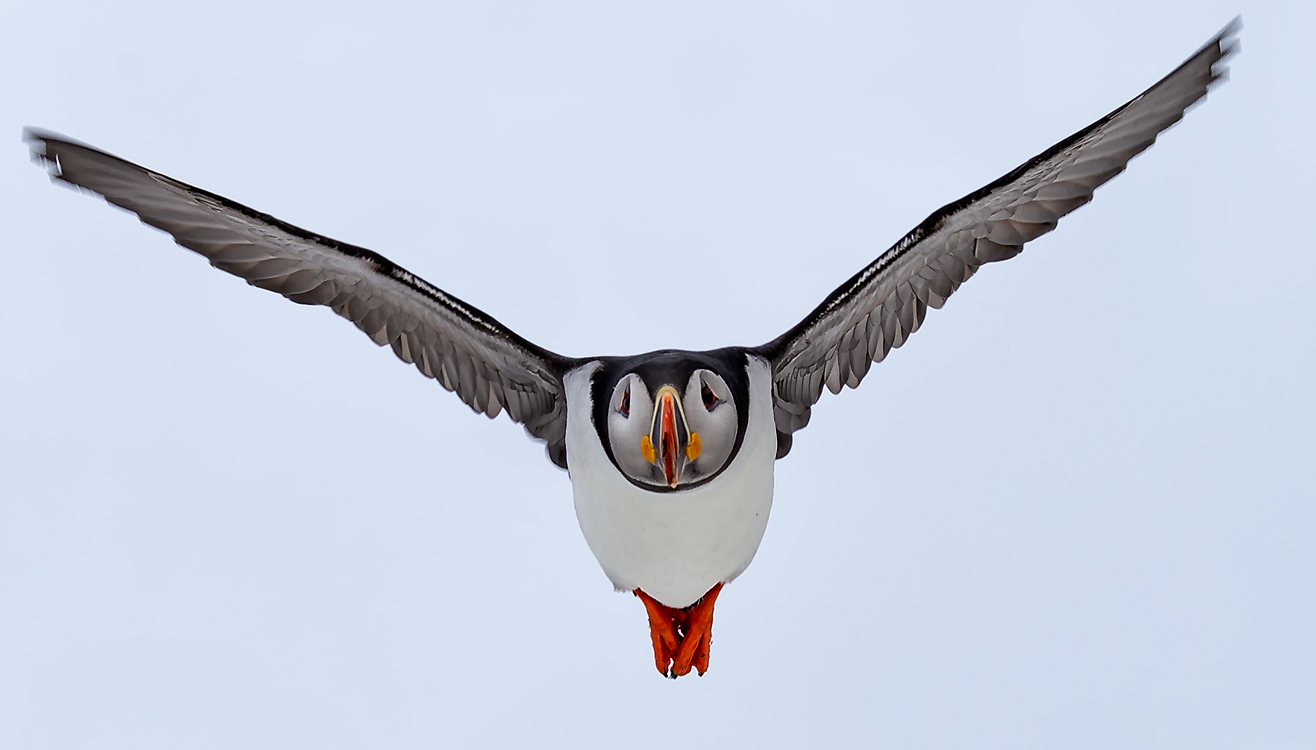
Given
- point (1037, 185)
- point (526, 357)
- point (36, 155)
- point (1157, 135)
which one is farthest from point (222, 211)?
point (1157, 135)

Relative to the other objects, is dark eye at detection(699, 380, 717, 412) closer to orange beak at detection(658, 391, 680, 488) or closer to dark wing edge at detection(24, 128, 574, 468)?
orange beak at detection(658, 391, 680, 488)

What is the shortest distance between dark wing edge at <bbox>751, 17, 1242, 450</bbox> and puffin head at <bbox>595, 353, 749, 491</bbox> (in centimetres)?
92

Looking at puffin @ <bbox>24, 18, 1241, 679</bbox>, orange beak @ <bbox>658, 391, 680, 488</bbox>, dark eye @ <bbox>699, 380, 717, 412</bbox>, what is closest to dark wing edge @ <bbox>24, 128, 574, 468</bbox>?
puffin @ <bbox>24, 18, 1241, 679</bbox>

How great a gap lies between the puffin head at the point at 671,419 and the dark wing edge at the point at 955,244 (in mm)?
918

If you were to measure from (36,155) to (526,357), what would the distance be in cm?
290

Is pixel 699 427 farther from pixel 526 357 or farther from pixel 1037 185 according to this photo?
pixel 1037 185

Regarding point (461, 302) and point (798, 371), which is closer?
point (461, 302)

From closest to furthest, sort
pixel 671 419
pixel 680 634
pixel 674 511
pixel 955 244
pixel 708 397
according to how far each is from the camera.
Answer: pixel 671 419
pixel 708 397
pixel 674 511
pixel 955 244
pixel 680 634

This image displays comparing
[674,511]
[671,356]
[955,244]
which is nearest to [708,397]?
[671,356]

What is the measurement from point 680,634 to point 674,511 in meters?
1.81

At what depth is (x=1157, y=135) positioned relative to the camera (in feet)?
21.4

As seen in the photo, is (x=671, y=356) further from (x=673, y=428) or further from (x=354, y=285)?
(x=354, y=285)

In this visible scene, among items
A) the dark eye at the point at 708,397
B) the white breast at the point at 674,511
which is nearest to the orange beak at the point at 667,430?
the dark eye at the point at 708,397

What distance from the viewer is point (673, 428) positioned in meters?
5.62
